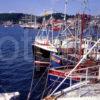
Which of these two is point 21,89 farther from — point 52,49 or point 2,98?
point 2,98

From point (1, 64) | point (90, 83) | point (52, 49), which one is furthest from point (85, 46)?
point (90, 83)

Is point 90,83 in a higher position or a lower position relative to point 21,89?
higher

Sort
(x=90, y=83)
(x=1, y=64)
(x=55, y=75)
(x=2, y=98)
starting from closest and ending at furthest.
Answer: (x=2, y=98)
(x=90, y=83)
(x=55, y=75)
(x=1, y=64)

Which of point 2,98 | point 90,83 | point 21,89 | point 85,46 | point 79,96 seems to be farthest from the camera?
point 85,46

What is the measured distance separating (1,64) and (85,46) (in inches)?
724

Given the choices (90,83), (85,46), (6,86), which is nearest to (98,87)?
(90,83)

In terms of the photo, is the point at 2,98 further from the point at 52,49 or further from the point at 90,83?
the point at 52,49

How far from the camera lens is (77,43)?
56.6 meters

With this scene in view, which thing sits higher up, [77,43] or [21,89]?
[77,43]

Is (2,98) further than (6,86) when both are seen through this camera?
No

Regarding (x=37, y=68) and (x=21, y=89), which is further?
(x=37, y=68)

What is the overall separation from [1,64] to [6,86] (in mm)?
21239

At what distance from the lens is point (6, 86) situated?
44969mm

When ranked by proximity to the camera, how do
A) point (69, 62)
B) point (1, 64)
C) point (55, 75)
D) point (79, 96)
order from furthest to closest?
1. point (1, 64)
2. point (69, 62)
3. point (55, 75)
4. point (79, 96)
